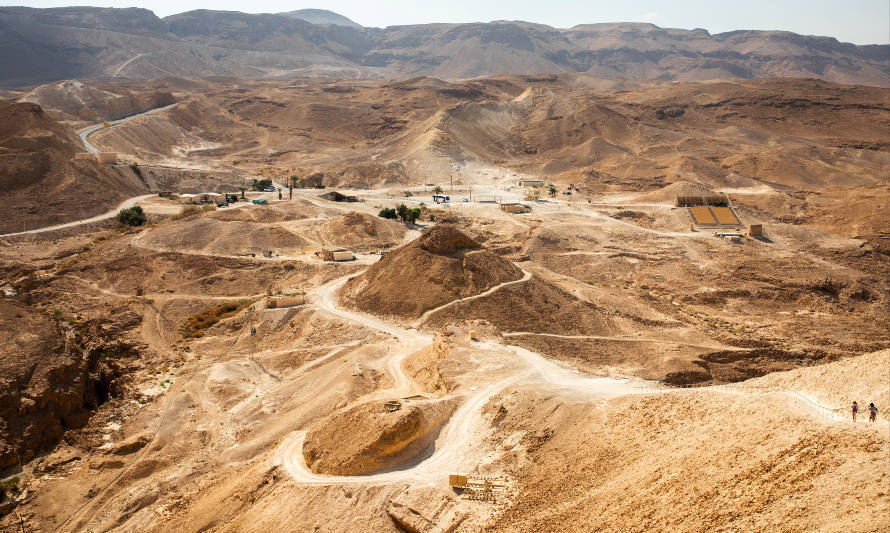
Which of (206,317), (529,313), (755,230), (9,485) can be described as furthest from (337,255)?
(755,230)

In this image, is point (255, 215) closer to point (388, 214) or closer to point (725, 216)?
point (388, 214)

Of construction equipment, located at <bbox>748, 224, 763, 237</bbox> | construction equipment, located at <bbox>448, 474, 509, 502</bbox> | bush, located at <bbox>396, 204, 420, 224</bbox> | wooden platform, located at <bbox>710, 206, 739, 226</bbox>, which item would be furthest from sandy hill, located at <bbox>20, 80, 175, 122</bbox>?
construction equipment, located at <bbox>448, 474, 509, 502</bbox>

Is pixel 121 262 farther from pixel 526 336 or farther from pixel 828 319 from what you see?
pixel 828 319

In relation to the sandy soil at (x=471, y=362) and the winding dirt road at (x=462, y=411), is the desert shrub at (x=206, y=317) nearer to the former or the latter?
the sandy soil at (x=471, y=362)

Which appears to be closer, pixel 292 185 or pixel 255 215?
pixel 255 215

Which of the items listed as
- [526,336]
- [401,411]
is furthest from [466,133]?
[401,411]

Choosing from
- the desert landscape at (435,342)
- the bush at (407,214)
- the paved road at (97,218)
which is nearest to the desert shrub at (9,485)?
the desert landscape at (435,342)
